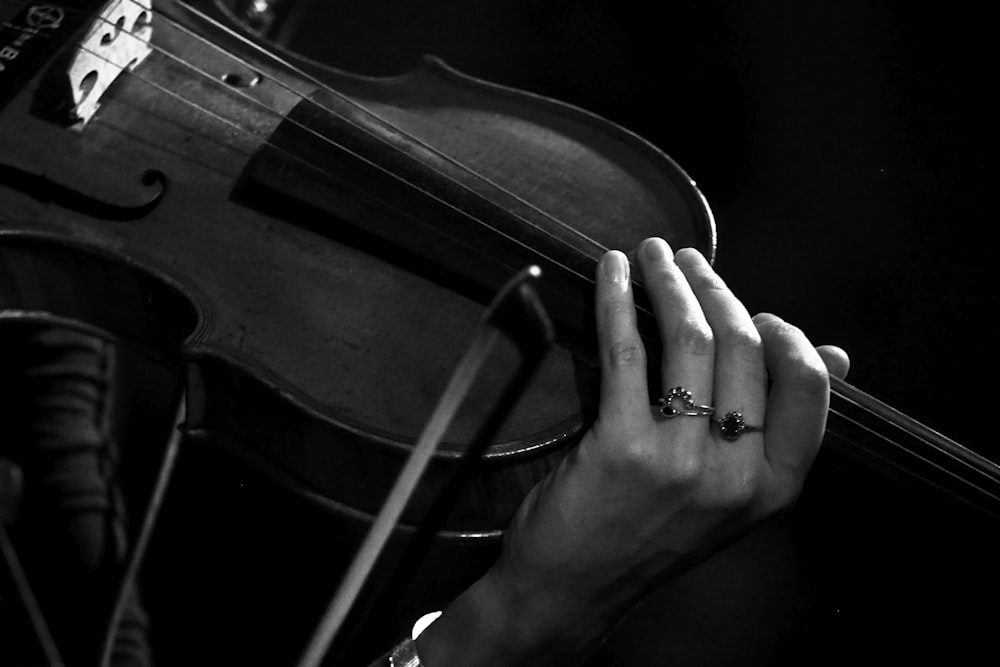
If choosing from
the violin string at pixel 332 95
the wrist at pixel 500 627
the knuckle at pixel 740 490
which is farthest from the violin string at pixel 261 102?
the wrist at pixel 500 627

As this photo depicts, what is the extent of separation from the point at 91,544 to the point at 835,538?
0.73 metres

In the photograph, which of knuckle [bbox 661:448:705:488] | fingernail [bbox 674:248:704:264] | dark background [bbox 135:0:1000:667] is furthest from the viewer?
dark background [bbox 135:0:1000:667]

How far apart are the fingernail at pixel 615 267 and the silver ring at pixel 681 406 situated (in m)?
0.11

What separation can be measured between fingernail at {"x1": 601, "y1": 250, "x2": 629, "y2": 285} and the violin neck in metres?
0.18

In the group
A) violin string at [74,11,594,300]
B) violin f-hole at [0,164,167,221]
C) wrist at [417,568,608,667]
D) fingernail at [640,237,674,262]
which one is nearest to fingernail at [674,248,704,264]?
fingernail at [640,237,674,262]

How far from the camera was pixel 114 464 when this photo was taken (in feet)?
2.83

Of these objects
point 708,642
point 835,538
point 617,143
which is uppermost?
point 617,143

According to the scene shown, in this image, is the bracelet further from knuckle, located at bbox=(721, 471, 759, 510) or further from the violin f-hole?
the violin f-hole

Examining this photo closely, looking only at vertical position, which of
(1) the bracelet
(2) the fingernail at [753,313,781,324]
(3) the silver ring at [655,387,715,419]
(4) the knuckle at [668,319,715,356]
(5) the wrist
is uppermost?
(2) the fingernail at [753,313,781,324]

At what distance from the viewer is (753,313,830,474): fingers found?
65 centimetres

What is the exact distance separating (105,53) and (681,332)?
58 centimetres

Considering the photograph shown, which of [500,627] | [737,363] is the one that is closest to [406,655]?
[500,627]

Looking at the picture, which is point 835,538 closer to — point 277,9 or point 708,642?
point 708,642

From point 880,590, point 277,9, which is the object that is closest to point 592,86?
point 277,9
